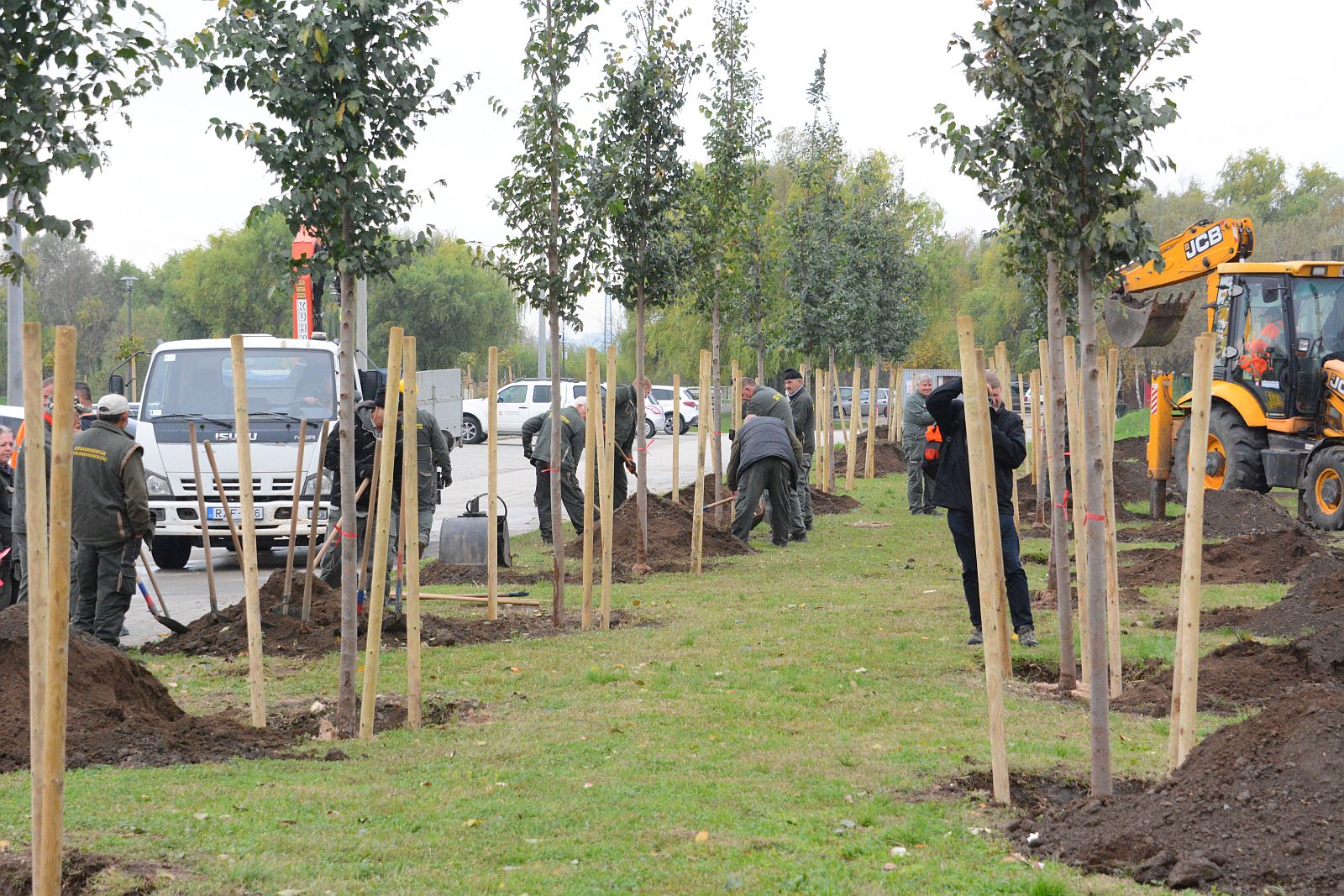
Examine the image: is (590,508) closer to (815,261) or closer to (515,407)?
(815,261)

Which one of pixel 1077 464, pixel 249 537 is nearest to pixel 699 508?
pixel 1077 464

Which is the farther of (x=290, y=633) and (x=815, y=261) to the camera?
(x=815, y=261)

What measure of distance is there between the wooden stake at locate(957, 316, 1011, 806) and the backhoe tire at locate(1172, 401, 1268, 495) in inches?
499

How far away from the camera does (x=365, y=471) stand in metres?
11.1

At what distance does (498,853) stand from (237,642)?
17.2 feet

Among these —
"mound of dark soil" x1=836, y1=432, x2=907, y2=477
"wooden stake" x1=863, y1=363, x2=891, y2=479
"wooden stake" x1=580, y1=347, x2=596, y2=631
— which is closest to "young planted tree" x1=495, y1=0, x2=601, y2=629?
"wooden stake" x1=580, y1=347, x2=596, y2=631

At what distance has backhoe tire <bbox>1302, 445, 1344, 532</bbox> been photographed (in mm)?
15852

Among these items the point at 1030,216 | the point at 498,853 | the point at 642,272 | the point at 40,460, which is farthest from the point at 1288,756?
the point at 642,272

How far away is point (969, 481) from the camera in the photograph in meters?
8.77

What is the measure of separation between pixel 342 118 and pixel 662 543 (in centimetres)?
923

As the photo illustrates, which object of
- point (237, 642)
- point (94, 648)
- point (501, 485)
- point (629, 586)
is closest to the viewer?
point (94, 648)

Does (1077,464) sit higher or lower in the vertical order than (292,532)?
higher

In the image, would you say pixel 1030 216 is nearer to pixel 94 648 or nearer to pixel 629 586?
pixel 94 648

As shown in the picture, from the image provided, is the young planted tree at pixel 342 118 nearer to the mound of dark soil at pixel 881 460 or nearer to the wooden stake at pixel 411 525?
the wooden stake at pixel 411 525
